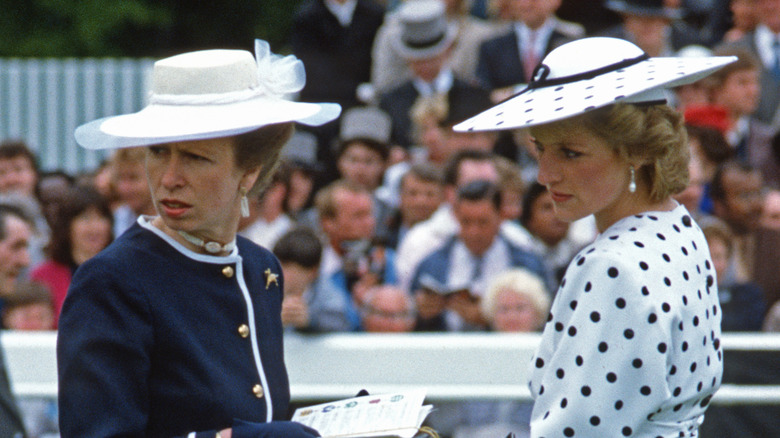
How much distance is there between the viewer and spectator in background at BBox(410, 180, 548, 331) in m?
5.41

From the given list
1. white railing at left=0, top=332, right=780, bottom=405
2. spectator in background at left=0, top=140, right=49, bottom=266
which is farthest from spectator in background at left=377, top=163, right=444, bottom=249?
spectator in background at left=0, top=140, right=49, bottom=266

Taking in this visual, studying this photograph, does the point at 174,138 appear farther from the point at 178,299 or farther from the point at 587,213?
the point at 587,213

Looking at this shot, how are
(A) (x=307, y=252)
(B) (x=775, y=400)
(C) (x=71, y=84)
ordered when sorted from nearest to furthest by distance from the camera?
1. (B) (x=775, y=400)
2. (A) (x=307, y=252)
3. (C) (x=71, y=84)

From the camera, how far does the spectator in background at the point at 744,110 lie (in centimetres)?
686

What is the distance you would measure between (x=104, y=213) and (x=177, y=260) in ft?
12.7

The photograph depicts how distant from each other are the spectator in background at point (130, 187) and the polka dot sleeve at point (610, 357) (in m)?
4.68

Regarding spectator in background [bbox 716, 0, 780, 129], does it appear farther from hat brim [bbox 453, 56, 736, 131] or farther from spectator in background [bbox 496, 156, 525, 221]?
hat brim [bbox 453, 56, 736, 131]

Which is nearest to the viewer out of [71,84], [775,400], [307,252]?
[775,400]

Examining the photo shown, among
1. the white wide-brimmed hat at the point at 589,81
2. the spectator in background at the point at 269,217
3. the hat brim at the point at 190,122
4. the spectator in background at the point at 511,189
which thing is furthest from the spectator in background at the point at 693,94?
the hat brim at the point at 190,122

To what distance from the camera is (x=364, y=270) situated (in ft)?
19.5

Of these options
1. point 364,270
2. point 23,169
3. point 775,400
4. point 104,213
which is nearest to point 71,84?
point 23,169

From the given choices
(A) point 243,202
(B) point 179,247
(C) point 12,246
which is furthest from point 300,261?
(B) point 179,247

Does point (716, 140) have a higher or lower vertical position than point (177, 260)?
lower

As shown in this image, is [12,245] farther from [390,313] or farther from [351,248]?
[390,313]
